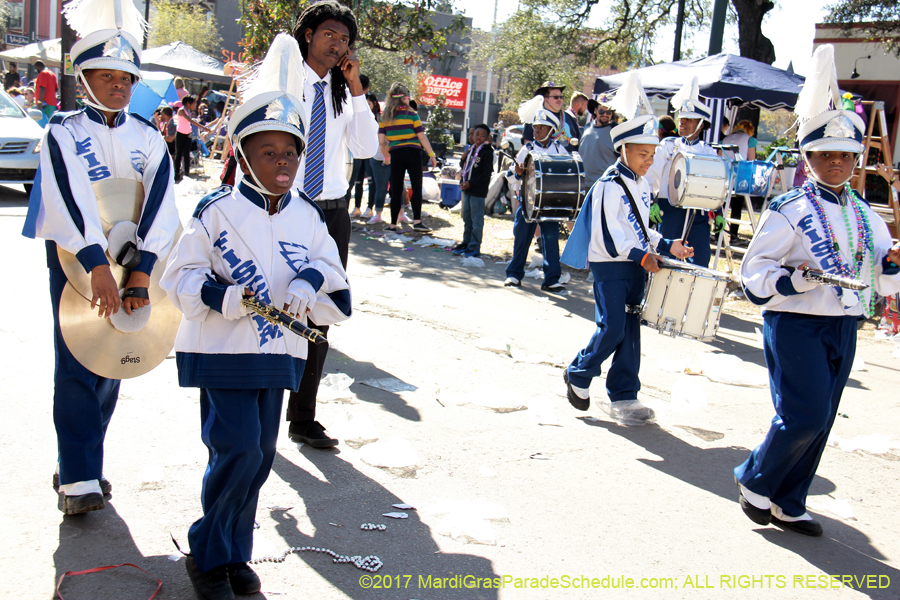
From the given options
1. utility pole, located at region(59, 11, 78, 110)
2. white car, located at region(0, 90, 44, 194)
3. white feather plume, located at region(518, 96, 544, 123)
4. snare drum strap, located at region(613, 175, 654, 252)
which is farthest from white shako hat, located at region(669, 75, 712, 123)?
utility pole, located at region(59, 11, 78, 110)

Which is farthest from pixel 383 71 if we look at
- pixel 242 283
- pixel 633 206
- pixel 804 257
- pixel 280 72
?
pixel 242 283

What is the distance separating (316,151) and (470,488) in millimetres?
1920

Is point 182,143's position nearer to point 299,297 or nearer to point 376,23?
point 376,23

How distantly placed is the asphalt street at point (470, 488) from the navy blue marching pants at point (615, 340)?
10.5 inches

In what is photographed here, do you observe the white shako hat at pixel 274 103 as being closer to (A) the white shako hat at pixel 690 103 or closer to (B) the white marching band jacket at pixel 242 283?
(B) the white marching band jacket at pixel 242 283

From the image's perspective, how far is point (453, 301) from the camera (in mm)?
8266

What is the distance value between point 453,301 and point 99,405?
5150mm

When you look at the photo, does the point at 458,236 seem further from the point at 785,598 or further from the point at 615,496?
the point at 785,598

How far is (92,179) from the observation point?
3.26 meters

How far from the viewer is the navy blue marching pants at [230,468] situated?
2.76 meters

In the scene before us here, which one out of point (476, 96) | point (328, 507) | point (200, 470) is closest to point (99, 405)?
point (200, 470)

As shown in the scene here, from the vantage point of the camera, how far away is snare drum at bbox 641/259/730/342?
5.05 m

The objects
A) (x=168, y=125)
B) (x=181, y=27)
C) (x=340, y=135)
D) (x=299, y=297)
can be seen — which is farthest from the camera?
(x=181, y=27)

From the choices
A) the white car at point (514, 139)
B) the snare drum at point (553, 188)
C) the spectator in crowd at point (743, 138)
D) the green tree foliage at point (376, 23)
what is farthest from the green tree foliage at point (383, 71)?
the snare drum at point (553, 188)
